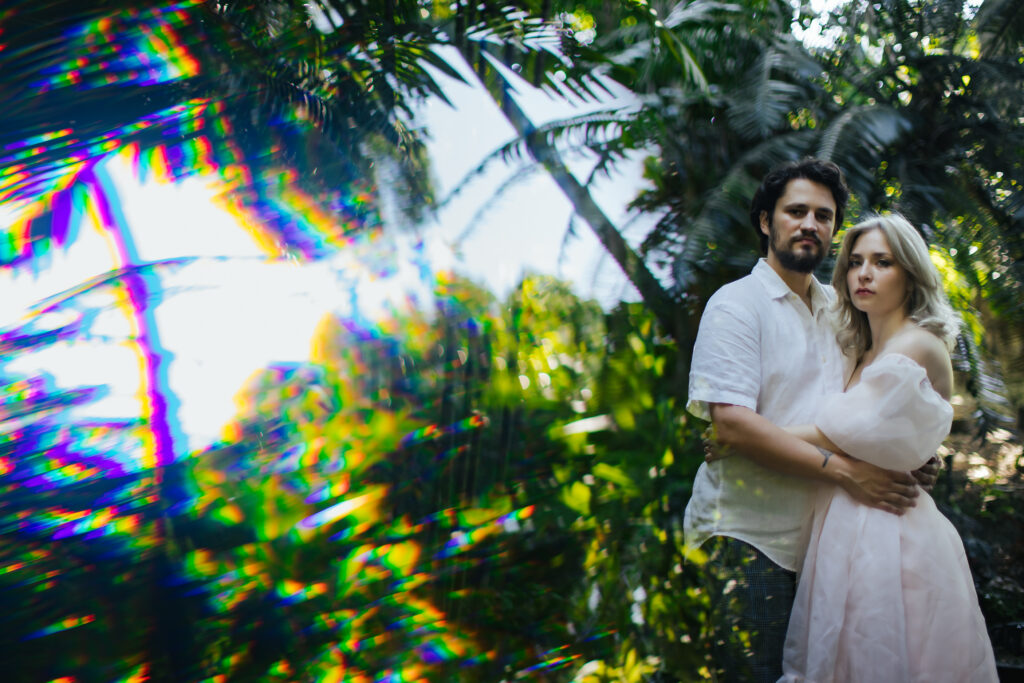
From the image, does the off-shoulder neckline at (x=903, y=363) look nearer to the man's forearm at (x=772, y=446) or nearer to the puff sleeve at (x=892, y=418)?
the puff sleeve at (x=892, y=418)

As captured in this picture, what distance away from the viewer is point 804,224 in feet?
4.80

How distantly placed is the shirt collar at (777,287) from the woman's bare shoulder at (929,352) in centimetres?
22

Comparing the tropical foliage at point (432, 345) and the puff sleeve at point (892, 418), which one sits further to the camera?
the tropical foliage at point (432, 345)

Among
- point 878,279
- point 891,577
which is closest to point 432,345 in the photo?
point 878,279

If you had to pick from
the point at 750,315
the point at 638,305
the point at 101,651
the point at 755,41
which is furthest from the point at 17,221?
the point at 755,41

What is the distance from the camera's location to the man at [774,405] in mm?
1344

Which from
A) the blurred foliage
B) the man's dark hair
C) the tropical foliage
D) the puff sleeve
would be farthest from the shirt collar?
the blurred foliage

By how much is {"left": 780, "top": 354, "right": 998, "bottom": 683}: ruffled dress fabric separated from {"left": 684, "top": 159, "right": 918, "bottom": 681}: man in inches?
2.4

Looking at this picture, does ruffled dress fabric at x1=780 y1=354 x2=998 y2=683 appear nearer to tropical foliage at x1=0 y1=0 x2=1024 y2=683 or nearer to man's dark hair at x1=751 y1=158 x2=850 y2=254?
man's dark hair at x1=751 y1=158 x2=850 y2=254

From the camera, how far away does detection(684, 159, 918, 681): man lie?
1.34m

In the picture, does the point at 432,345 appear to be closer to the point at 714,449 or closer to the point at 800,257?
the point at 714,449

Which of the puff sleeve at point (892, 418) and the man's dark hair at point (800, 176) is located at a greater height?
the man's dark hair at point (800, 176)

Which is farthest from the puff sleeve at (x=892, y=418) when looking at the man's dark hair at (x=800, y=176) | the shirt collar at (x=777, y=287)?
the man's dark hair at (x=800, y=176)

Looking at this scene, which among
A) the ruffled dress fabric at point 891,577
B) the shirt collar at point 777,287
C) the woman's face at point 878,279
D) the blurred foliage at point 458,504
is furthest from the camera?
the blurred foliage at point 458,504
